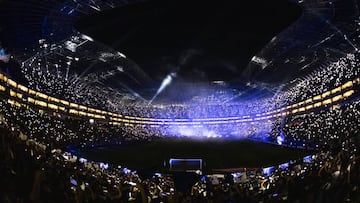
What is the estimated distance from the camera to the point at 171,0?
2714cm

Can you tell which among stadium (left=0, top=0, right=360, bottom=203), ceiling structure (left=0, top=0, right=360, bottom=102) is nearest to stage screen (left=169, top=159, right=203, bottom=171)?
stadium (left=0, top=0, right=360, bottom=203)

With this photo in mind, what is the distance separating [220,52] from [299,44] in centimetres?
873

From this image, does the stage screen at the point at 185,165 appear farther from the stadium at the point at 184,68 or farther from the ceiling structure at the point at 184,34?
the ceiling structure at the point at 184,34

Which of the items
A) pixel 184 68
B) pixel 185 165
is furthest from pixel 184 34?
pixel 185 165

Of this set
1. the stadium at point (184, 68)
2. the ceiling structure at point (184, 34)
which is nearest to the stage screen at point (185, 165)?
the stadium at point (184, 68)

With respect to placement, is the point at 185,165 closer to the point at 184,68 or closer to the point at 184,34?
the point at 184,34

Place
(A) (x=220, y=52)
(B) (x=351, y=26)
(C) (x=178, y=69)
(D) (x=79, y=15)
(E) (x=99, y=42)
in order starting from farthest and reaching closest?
(C) (x=178, y=69)
(A) (x=220, y=52)
(E) (x=99, y=42)
(B) (x=351, y=26)
(D) (x=79, y=15)

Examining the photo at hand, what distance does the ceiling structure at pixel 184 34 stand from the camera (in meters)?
26.2

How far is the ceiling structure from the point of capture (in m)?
26.2

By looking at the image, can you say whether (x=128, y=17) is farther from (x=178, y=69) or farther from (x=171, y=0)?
(x=178, y=69)

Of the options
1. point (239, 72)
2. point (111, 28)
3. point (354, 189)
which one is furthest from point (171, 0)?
point (354, 189)

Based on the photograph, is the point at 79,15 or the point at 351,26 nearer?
the point at 79,15

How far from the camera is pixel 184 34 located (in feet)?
113

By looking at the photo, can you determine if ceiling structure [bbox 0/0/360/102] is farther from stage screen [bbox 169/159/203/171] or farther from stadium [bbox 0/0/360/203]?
stage screen [bbox 169/159/203/171]
